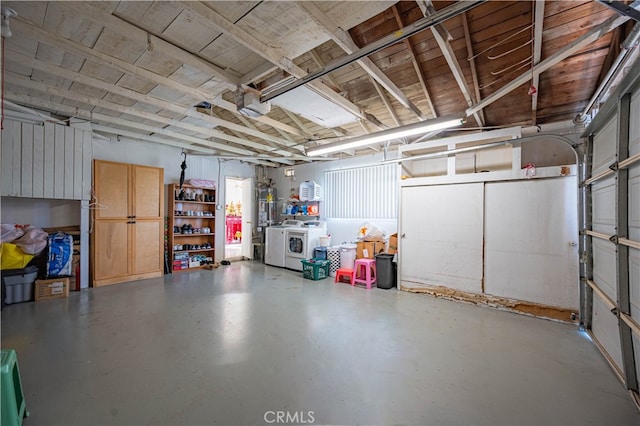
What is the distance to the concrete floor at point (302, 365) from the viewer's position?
5.86ft

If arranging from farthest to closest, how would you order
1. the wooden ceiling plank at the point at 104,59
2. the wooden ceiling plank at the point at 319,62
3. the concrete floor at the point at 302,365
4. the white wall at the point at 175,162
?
the white wall at the point at 175,162 → the wooden ceiling plank at the point at 319,62 → the wooden ceiling plank at the point at 104,59 → the concrete floor at the point at 302,365

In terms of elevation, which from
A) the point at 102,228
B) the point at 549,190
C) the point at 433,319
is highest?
the point at 549,190

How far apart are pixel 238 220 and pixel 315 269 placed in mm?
5605

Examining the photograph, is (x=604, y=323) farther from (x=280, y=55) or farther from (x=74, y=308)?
(x=74, y=308)

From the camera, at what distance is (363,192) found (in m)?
5.97

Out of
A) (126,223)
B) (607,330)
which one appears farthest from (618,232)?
(126,223)

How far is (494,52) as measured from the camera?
9.53ft

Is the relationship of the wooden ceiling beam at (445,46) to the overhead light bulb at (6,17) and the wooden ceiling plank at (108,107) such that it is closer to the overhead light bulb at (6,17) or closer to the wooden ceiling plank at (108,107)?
the overhead light bulb at (6,17)

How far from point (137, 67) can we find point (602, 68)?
4883mm

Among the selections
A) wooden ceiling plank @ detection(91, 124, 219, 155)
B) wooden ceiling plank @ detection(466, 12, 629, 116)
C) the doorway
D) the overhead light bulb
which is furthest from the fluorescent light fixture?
the overhead light bulb

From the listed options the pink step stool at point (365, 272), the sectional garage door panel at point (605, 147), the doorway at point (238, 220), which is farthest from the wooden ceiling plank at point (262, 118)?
the sectional garage door panel at point (605, 147)

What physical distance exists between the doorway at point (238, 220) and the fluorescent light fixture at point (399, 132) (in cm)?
352

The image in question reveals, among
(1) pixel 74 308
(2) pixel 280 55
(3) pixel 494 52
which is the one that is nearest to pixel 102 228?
(1) pixel 74 308

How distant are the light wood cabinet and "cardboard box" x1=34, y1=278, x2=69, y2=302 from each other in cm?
55
